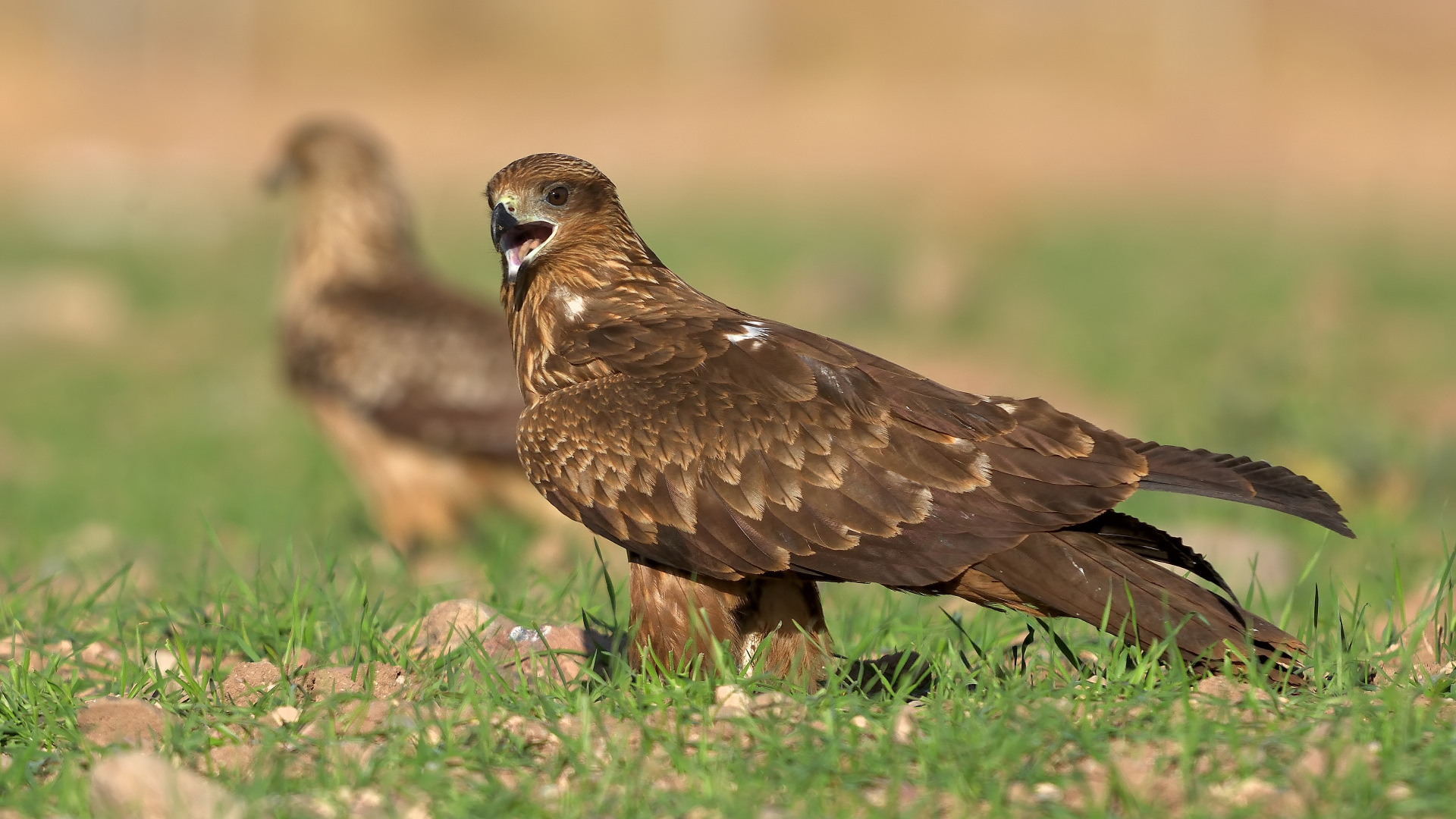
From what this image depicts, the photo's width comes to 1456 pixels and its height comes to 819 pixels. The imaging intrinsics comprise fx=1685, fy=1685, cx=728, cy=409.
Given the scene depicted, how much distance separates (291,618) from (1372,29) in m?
50.6

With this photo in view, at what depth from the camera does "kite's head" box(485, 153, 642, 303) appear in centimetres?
476

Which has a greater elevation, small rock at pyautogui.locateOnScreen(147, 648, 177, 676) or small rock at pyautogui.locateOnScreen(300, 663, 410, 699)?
small rock at pyautogui.locateOnScreen(300, 663, 410, 699)

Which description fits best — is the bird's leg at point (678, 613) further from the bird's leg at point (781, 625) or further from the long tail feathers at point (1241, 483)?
the long tail feathers at point (1241, 483)

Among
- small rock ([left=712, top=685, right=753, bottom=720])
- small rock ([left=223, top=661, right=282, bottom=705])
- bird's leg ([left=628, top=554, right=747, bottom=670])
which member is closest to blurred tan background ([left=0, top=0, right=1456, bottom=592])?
small rock ([left=223, top=661, right=282, bottom=705])

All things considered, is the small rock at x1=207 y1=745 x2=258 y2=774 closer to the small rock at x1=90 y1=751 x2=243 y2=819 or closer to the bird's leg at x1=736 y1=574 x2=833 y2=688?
the small rock at x1=90 y1=751 x2=243 y2=819

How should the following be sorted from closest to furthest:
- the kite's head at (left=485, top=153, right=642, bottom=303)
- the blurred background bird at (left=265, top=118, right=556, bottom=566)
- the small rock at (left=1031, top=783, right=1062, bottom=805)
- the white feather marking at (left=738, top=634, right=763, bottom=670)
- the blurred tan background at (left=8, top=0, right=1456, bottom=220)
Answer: the small rock at (left=1031, top=783, right=1062, bottom=805), the white feather marking at (left=738, top=634, right=763, bottom=670), the kite's head at (left=485, top=153, right=642, bottom=303), the blurred background bird at (left=265, top=118, right=556, bottom=566), the blurred tan background at (left=8, top=0, right=1456, bottom=220)

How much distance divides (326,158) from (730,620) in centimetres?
584

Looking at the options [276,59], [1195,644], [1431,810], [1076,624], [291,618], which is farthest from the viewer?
[276,59]

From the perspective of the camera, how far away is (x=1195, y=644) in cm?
379

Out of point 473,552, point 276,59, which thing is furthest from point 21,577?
point 276,59

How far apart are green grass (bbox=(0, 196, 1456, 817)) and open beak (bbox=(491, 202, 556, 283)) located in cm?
98

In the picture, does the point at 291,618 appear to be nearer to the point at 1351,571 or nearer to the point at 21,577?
the point at 21,577

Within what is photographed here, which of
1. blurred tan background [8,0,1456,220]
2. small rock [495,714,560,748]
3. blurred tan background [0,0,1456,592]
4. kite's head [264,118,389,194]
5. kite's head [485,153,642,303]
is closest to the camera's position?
small rock [495,714,560,748]

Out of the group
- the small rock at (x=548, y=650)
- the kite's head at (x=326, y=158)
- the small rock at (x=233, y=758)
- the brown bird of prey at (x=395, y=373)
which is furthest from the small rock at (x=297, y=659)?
the kite's head at (x=326, y=158)
